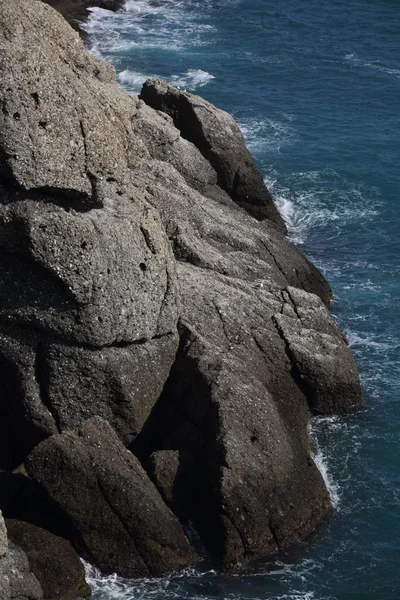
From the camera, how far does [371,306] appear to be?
40938 mm

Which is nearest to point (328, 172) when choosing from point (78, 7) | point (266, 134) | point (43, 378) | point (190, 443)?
point (266, 134)

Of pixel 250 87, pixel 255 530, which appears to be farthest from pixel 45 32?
pixel 250 87

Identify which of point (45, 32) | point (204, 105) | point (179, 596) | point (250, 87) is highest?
point (250, 87)

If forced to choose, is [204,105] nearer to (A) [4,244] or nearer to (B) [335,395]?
(B) [335,395]

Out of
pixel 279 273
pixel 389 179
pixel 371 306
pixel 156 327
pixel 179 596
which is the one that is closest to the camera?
pixel 179 596

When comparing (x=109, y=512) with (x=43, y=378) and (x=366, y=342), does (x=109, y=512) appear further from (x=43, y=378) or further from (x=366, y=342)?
(x=366, y=342)

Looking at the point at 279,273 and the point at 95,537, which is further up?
the point at 279,273

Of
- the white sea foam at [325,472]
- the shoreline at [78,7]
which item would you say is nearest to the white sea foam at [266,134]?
the shoreline at [78,7]

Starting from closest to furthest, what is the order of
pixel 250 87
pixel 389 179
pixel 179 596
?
pixel 179 596 → pixel 389 179 → pixel 250 87

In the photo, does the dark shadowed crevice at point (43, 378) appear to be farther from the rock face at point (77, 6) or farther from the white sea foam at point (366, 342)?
the rock face at point (77, 6)

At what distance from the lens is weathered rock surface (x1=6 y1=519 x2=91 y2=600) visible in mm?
25578

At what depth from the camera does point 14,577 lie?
24.3m

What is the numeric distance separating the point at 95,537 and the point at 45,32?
1359cm

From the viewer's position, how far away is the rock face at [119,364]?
27.3m
